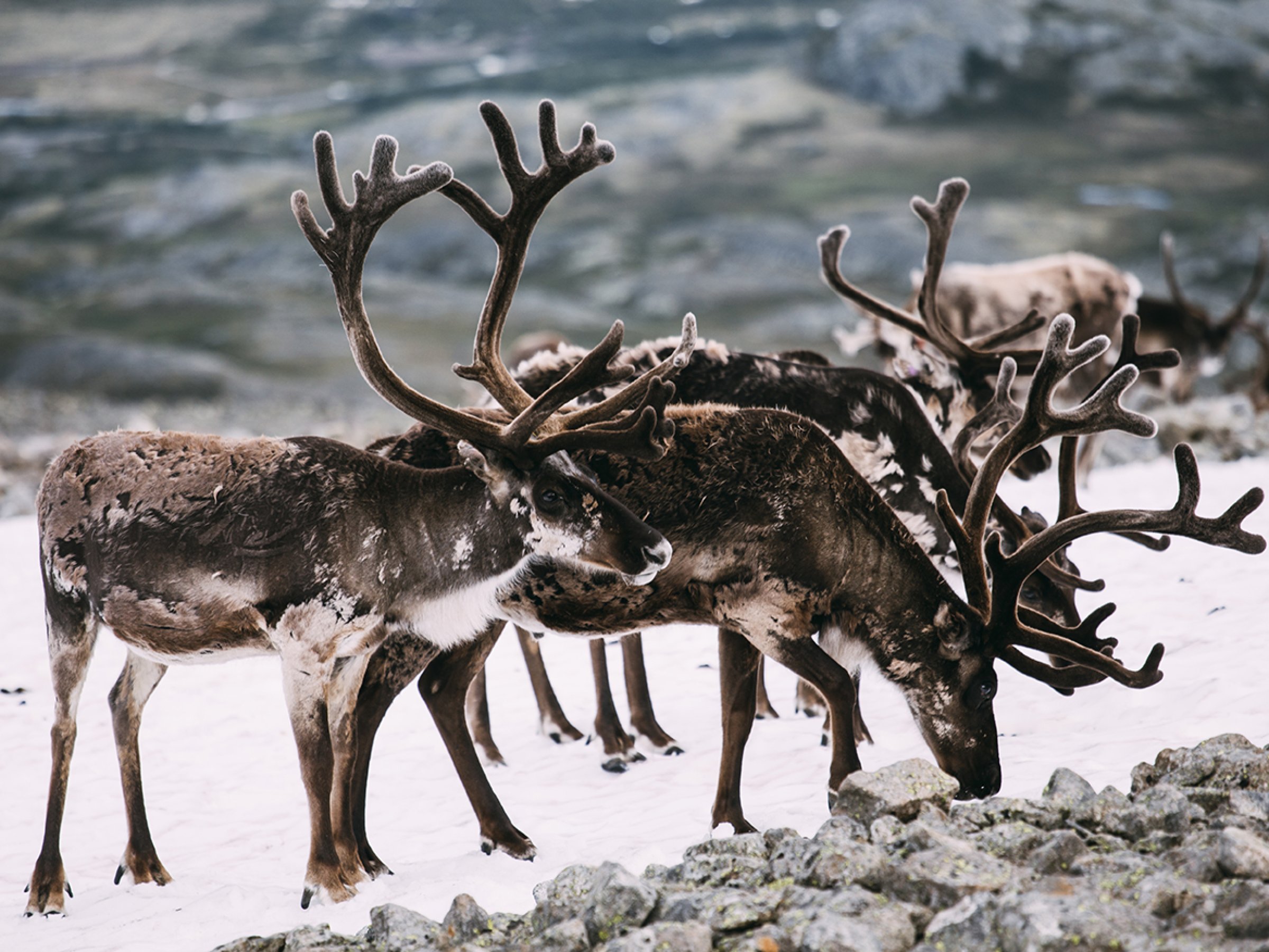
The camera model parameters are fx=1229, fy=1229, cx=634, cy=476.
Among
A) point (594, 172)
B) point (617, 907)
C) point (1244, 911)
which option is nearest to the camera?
point (1244, 911)

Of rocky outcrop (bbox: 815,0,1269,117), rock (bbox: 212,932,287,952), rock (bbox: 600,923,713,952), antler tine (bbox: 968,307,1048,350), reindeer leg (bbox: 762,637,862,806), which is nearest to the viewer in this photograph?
rock (bbox: 600,923,713,952)

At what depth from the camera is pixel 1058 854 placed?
3.26 metres

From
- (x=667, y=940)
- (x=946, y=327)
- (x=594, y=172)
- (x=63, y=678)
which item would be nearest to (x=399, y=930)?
(x=667, y=940)

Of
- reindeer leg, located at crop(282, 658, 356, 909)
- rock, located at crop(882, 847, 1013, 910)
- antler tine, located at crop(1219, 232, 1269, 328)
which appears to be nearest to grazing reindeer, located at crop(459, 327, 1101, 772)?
reindeer leg, located at crop(282, 658, 356, 909)

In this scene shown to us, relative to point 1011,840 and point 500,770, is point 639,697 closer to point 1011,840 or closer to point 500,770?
point 500,770

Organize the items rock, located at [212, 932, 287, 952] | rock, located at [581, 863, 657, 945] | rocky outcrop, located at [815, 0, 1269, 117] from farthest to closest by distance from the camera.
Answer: rocky outcrop, located at [815, 0, 1269, 117], rock, located at [212, 932, 287, 952], rock, located at [581, 863, 657, 945]

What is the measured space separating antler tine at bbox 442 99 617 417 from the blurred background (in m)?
24.4

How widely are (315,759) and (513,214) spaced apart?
2.22 m

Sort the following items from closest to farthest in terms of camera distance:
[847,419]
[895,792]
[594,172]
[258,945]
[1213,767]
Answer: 1. [258,945]
2. [895,792]
3. [1213,767]
4. [847,419]
5. [594,172]

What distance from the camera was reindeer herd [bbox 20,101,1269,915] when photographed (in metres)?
4.34

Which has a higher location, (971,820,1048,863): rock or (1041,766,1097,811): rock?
(971,820,1048,863): rock

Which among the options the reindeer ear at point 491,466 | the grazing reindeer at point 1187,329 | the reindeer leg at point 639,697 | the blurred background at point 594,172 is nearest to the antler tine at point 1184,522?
the reindeer ear at point 491,466

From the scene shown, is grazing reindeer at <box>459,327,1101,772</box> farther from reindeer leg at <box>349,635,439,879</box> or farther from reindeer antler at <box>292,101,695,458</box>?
reindeer leg at <box>349,635,439,879</box>

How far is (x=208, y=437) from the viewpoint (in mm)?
4758
